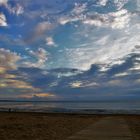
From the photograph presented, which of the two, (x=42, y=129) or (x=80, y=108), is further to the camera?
(x=80, y=108)

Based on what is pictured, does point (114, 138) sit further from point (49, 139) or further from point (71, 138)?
point (49, 139)

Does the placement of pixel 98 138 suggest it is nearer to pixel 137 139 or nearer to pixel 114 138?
pixel 114 138

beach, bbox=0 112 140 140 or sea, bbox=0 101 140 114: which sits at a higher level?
sea, bbox=0 101 140 114

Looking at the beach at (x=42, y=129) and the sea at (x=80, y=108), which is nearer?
the beach at (x=42, y=129)

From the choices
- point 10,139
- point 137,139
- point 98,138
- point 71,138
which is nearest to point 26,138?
point 10,139

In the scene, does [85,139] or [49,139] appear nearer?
[85,139]

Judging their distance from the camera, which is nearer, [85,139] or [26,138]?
[85,139]

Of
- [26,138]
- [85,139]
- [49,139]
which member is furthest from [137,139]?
[26,138]

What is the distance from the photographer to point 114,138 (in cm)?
1520

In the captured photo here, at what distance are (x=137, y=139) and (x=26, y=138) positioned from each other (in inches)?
228

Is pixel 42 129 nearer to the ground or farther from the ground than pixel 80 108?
nearer to the ground

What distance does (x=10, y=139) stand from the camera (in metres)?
15.6

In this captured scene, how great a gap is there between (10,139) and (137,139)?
6428mm

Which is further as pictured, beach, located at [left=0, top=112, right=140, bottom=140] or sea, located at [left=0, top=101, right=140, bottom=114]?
sea, located at [left=0, top=101, right=140, bottom=114]
